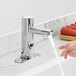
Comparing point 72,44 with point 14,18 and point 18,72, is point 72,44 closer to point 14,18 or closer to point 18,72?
point 18,72

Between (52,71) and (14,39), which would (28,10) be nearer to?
(14,39)

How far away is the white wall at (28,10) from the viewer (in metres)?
1.39

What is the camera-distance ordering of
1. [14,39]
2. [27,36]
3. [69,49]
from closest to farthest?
[69,49]
[27,36]
[14,39]

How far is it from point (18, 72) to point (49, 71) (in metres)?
0.16

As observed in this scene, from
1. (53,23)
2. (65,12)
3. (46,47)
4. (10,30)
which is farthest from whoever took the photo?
(65,12)

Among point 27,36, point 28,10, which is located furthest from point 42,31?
point 28,10

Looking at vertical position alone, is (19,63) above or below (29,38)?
below

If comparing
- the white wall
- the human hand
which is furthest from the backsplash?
the human hand

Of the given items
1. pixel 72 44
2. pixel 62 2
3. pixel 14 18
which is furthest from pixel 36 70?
pixel 62 2

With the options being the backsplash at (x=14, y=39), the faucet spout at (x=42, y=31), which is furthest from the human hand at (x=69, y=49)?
the backsplash at (x=14, y=39)

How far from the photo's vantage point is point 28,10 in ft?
5.03

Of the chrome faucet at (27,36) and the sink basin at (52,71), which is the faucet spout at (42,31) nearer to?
the chrome faucet at (27,36)

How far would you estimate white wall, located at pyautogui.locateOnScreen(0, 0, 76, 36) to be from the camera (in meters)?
1.39

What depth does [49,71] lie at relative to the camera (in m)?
1.31
